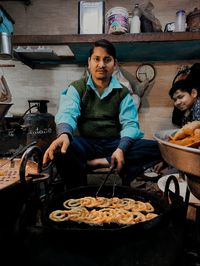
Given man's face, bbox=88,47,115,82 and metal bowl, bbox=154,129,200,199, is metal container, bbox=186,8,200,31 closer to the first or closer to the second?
man's face, bbox=88,47,115,82

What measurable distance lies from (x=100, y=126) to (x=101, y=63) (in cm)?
77

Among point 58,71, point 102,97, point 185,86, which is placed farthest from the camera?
point 58,71

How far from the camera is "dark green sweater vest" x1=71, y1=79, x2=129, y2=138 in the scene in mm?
3184

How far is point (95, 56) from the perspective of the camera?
9.73 feet

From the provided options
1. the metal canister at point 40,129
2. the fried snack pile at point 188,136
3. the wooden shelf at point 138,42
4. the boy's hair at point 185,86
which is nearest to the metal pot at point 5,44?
the wooden shelf at point 138,42

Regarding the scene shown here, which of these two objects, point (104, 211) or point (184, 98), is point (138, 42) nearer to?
point (184, 98)

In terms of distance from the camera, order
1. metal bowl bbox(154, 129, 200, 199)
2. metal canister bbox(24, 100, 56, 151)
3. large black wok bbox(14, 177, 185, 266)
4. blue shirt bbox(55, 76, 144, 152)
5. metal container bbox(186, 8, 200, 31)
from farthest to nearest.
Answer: metal canister bbox(24, 100, 56, 151) < metal container bbox(186, 8, 200, 31) < blue shirt bbox(55, 76, 144, 152) < large black wok bbox(14, 177, 185, 266) < metal bowl bbox(154, 129, 200, 199)

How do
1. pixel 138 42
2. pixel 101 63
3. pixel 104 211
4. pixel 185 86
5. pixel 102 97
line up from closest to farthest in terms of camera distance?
pixel 104 211, pixel 101 63, pixel 102 97, pixel 138 42, pixel 185 86

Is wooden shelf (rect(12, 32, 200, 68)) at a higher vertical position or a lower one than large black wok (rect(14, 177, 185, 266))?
higher

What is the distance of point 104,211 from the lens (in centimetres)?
180

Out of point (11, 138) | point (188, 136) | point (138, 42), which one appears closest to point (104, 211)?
point (188, 136)

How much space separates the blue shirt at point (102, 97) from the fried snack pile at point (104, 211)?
94cm

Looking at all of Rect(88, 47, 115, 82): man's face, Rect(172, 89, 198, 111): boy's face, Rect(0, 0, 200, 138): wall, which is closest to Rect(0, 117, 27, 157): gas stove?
Rect(0, 0, 200, 138): wall

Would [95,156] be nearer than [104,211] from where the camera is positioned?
No
